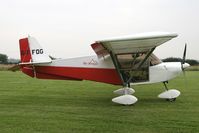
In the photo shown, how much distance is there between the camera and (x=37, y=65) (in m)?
11.8

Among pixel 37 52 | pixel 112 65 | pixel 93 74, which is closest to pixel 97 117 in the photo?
pixel 93 74

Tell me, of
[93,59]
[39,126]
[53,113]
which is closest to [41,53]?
[93,59]

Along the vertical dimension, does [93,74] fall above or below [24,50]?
below

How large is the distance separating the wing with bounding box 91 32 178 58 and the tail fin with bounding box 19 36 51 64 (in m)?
2.17

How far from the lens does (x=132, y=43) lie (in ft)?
31.3

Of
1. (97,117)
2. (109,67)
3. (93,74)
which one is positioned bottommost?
(97,117)

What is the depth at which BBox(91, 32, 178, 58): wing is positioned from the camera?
29.2 ft

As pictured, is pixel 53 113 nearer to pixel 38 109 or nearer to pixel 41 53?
pixel 38 109

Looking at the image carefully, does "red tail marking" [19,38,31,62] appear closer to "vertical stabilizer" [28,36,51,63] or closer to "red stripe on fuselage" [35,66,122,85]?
"vertical stabilizer" [28,36,51,63]

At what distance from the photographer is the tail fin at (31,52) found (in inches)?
468

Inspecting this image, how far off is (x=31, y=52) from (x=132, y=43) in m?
4.23

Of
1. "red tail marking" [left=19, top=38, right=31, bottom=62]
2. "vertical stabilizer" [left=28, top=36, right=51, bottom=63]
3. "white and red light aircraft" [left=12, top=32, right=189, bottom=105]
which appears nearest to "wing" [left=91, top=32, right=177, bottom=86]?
"white and red light aircraft" [left=12, top=32, right=189, bottom=105]

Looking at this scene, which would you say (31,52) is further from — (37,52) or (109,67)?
(109,67)

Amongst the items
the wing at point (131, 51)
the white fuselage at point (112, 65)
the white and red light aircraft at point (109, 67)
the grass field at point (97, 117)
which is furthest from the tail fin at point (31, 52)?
the wing at point (131, 51)
